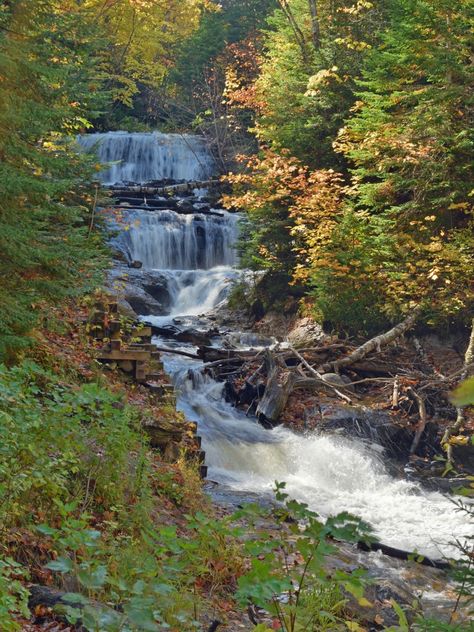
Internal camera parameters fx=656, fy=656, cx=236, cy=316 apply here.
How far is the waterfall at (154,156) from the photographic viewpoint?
1161 inches

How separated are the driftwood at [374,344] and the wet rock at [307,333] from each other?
1.13 metres

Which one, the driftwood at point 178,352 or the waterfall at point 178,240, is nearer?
the driftwood at point 178,352

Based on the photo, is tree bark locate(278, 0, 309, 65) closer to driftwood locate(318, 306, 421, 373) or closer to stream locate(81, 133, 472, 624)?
stream locate(81, 133, 472, 624)

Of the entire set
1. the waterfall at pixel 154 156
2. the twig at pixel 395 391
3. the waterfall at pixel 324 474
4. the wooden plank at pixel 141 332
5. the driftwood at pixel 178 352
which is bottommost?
the waterfall at pixel 324 474

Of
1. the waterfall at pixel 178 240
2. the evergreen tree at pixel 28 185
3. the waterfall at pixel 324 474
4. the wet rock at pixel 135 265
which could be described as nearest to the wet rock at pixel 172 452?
the waterfall at pixel 324 474

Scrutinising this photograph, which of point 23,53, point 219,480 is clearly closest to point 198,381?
point 219,480

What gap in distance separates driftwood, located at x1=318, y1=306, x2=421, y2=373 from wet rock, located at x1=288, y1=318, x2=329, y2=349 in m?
1.13

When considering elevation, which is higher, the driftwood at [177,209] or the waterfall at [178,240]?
the driftwood at [177,209]

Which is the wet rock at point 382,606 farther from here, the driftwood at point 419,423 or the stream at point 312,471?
the driftwood at point 419,423

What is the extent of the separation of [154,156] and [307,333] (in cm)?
1757

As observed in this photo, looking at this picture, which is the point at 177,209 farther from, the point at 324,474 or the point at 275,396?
the point at 324,474

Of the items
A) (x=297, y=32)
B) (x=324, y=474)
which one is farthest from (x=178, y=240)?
(x=324, y=474)

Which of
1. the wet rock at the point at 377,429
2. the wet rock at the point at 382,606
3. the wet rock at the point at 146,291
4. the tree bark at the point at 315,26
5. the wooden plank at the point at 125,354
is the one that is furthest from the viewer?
the wet rock at the point at 146,291

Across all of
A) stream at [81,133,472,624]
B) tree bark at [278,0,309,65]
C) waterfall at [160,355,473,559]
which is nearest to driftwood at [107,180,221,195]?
stream at [81,133,472,624]
